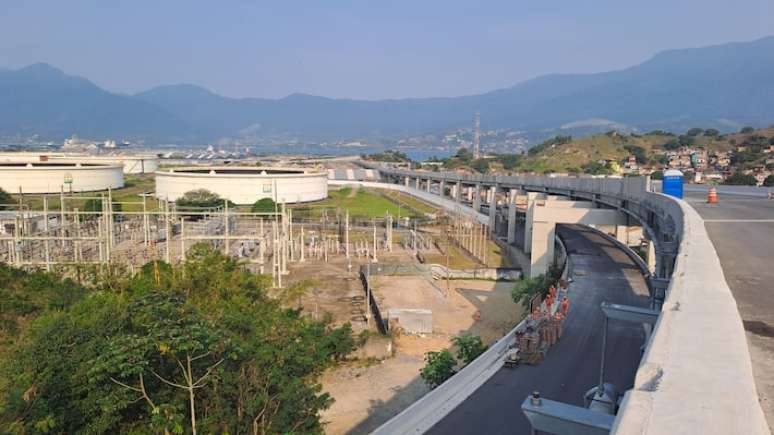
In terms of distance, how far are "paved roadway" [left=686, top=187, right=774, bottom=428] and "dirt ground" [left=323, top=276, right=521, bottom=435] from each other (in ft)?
22.0

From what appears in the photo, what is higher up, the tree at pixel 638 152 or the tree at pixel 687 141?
the tree at pixel 687 141

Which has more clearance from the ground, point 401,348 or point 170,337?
point 170,337

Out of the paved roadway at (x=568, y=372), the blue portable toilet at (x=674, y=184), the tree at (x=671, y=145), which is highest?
the tree at (x=671, y=145)

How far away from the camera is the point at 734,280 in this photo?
746cm

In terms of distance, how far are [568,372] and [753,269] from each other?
10.8 ft

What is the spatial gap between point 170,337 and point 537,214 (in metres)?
19.5

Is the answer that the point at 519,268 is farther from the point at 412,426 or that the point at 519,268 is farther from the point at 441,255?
the point at 412,426

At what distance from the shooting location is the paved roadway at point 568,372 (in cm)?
776

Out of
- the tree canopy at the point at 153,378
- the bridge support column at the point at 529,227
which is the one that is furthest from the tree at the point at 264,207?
the tree canopy at the point at 153,378

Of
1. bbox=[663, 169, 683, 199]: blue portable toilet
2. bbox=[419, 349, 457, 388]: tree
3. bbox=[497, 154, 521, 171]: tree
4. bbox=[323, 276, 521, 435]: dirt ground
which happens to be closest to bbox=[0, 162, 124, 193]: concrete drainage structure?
bbox=[323, 276, 521, 435]: dirt ground

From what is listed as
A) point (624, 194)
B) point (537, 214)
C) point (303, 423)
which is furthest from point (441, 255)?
point (303, 423)

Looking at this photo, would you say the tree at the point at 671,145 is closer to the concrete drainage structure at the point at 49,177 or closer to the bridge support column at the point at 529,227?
the bridge support column at the point at 529,227

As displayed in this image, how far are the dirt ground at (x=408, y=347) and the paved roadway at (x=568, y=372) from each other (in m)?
2.95

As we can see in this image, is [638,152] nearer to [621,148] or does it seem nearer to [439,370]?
[621,148]
